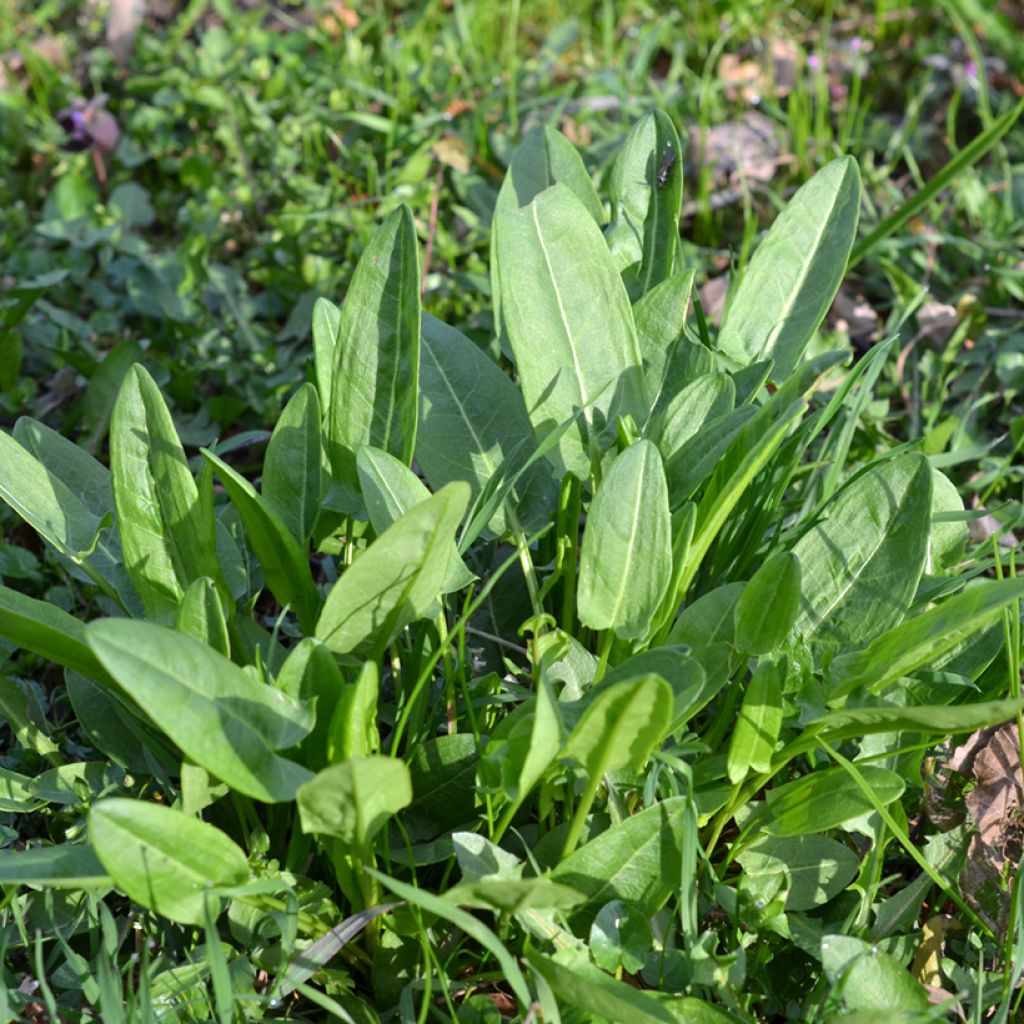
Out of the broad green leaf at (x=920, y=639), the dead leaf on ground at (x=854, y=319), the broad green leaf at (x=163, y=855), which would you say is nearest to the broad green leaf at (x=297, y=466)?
the broad green leaf at (x=163, y=855)

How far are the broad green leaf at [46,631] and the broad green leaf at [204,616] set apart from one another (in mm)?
109

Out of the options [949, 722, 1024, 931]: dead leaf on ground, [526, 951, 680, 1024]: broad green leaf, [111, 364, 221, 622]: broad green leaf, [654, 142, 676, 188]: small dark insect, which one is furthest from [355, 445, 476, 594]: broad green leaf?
[949, 722, 1024, 931]: dead leaf on ground

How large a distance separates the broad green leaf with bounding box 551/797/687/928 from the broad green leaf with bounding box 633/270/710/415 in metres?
0.51

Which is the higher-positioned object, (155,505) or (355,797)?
(155,505)

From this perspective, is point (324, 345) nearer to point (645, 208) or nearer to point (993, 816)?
point (645, 208)

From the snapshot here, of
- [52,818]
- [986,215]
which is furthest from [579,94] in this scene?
[52,818]

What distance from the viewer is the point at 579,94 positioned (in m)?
2.92

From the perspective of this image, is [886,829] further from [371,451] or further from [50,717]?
[50,717]

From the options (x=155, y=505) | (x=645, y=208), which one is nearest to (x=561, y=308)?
(x=645, y=208)

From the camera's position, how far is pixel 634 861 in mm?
1198

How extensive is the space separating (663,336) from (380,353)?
35 centimetres

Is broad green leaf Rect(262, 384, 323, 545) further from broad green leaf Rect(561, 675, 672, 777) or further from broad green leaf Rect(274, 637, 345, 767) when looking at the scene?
broad green leaf Rect(561, 675, 672, 777)

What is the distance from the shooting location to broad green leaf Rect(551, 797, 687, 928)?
1.19 m

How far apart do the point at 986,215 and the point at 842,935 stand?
1.76 metres
